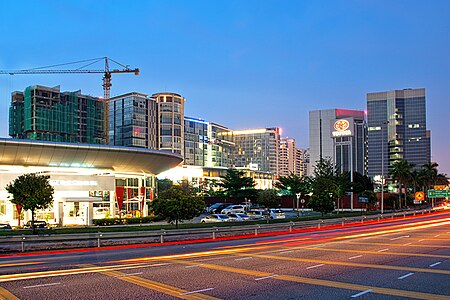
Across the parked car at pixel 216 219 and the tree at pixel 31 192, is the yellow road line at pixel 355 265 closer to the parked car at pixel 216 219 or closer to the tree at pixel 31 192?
the tree at pixel 31 192

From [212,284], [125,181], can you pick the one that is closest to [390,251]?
[212,284]

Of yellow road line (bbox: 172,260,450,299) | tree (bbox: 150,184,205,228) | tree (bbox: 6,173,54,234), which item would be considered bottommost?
yellow road line (bbox: 172,260,450,299)

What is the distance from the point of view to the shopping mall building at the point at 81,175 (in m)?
51.8

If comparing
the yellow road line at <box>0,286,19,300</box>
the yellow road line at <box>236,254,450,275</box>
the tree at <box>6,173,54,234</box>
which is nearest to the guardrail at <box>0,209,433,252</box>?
the tree at <box>6,173,54,234</box>

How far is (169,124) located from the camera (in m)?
192

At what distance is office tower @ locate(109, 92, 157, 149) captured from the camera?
185 metres

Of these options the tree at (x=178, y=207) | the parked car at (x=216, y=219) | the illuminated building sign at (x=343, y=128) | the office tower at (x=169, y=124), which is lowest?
the parked car at (x=216, y=219)

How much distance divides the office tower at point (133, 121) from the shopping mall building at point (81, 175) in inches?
4732

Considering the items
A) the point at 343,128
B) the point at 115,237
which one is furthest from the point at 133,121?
the point at 115,237

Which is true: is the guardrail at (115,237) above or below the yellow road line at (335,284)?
below

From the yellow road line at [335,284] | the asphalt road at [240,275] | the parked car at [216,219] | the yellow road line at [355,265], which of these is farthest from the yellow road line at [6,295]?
the parked car at [216,219]

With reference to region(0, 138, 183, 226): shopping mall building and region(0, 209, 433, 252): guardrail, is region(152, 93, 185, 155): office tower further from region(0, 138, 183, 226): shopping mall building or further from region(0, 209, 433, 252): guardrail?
region(0, 209, 433, 252): guardrail

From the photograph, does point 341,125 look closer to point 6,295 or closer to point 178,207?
point 178,207

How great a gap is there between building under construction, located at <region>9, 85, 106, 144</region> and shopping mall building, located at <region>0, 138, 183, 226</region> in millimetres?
112733
